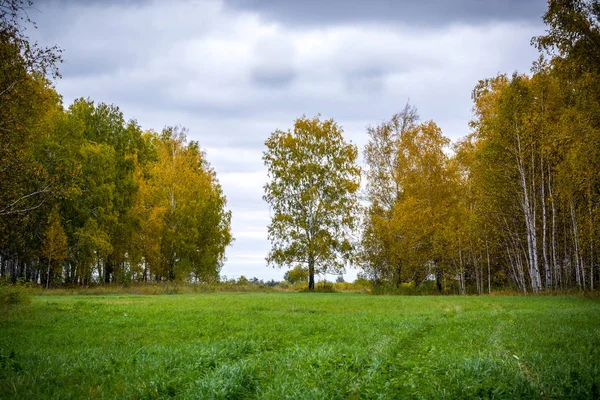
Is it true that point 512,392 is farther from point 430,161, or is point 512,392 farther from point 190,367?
point 430,161

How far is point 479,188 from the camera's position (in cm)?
3139

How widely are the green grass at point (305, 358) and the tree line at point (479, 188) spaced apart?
38.6 ft

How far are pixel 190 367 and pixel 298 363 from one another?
1.99m

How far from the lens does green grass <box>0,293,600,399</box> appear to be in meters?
6.13

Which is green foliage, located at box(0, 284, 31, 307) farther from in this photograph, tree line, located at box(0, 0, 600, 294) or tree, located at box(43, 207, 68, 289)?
tree, located at box(43, 207, 68, 289)

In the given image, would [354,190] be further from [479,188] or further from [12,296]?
[12,296]

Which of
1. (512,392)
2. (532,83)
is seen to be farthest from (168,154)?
(512,392)

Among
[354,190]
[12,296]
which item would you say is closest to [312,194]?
[354,190]

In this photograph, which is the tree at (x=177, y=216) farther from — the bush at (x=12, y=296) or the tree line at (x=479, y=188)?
the bush at (x=12, y=296)

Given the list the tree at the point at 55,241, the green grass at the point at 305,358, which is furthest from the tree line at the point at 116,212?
the green grass at the point at 305,358

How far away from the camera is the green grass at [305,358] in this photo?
6.13 meters

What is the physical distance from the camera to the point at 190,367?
7566 millimetres

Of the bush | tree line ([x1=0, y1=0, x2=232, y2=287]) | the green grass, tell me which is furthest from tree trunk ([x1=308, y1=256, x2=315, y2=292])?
the green grass

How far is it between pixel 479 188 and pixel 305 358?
88.5 ft
